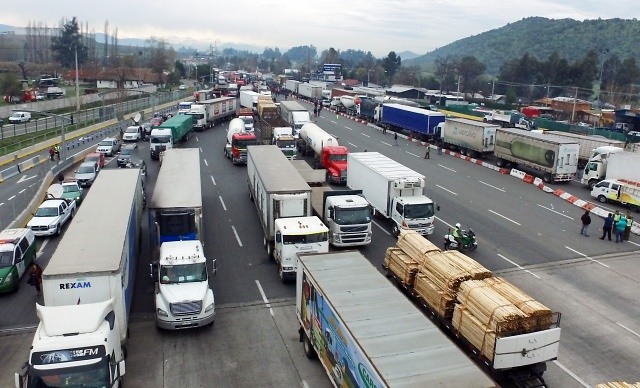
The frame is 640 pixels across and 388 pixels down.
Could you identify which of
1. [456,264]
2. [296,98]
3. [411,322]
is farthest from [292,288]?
[296,98]

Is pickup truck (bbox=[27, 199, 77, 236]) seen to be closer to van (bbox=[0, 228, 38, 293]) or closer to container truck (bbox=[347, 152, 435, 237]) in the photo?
van (bbox=[0, 228, 38, 293])

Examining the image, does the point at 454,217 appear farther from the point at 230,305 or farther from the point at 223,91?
the point at 223,91

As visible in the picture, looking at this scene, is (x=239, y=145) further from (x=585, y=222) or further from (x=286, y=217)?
(x=585, y=222)

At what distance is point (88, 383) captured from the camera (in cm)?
1138

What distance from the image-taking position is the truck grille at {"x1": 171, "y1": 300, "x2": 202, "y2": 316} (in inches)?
624

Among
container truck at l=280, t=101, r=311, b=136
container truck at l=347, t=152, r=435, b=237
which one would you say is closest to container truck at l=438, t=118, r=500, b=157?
container truck at l=280, t=101, r=311, b=136

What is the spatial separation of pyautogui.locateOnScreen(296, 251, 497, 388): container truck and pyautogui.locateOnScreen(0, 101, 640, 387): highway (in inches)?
78.6

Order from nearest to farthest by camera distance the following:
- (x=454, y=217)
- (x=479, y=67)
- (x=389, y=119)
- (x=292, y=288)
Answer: (x=292, y=288) < (x=454, y=217) < (x=389, y=119) < (x=479, y=67)

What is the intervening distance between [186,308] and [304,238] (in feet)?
18.5

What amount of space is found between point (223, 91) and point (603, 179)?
78731 millimetres

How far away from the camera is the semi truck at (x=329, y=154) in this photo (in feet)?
121

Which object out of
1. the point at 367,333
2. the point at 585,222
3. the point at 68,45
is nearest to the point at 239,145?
the point at 585,222

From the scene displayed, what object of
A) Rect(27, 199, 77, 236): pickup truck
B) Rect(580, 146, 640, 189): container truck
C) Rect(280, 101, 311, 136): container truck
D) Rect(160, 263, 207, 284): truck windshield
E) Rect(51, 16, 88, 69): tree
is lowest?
Rect(27, 199, 77, 236): pickup truck

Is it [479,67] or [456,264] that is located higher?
[479,67]
